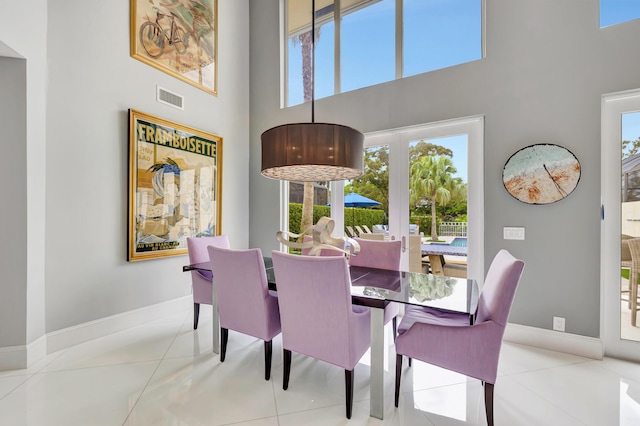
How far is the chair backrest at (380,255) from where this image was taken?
2809mm

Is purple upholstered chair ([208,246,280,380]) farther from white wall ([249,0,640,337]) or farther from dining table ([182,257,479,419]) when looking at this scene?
white wall ([249,0,640,337])

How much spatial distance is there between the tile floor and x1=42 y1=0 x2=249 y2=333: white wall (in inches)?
22.8

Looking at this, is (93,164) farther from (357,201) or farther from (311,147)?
(357,201)

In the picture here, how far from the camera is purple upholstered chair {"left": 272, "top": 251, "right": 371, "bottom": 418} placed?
1680mm

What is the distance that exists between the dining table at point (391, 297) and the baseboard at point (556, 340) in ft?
3.75

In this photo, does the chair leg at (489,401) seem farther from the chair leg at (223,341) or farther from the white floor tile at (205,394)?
the chair leg at (223,341)

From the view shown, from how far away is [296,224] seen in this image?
4477 mm

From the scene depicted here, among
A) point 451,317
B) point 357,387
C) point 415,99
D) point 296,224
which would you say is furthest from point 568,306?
point 296,224

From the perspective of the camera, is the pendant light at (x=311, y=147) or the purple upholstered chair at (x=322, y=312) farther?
the pendant light at (x=311, y=147)

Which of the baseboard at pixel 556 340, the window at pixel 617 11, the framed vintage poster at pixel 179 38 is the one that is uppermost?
the framed vintage poster at pixel 179 38

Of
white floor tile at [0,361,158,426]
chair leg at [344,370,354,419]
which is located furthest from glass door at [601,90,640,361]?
white floor tile at [0,361,158,426]

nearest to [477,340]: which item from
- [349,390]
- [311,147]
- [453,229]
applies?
[349,390]

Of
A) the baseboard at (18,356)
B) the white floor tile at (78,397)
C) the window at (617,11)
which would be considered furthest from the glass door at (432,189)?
the baseboard at (18,356)

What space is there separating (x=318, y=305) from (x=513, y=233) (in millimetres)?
2241
